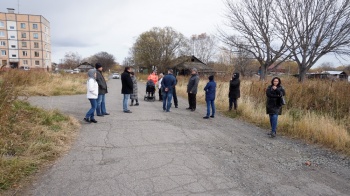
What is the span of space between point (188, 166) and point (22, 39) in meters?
90.5

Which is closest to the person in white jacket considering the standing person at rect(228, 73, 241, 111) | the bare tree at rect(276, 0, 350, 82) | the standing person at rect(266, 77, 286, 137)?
the standing person at rect(266, 77, 286, 137)

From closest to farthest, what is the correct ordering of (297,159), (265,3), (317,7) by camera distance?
(297,159)
(317,7)
(265,3)

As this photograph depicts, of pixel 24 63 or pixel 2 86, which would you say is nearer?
pixel 2 86

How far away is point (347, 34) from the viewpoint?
2067 cm

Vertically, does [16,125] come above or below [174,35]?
below

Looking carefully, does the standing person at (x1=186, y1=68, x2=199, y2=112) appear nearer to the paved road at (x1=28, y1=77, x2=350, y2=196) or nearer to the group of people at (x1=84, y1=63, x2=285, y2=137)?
the group of people at (x1=84, y1=63, x2=285, y2=137)

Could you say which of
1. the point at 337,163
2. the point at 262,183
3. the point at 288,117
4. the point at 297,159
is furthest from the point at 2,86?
the point at 288,117

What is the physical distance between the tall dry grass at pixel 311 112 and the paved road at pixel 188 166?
0.67m

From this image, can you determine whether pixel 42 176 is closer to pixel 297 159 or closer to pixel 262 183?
pixel 262 183

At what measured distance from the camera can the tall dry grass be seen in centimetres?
661

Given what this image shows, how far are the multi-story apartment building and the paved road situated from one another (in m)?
80.5

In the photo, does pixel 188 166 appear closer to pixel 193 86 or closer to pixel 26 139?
pixel 26 139

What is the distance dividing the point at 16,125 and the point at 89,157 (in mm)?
2308

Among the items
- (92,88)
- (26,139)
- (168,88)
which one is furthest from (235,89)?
(26,139)
